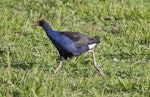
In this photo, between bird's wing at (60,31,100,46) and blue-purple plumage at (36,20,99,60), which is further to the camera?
bird's wing at (60,31,100,46)

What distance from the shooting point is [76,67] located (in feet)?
25.6

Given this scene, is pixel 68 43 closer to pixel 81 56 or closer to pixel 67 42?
pixel 67 42

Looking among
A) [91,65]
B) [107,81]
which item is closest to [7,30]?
[91,65]

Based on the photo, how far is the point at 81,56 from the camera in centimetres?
803

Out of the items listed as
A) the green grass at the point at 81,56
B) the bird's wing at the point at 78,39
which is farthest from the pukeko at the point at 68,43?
the green grass at the point at 81,56

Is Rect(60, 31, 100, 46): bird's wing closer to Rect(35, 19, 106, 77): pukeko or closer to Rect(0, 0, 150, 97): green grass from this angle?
Rect(35, 19, 106, 77): pukeko

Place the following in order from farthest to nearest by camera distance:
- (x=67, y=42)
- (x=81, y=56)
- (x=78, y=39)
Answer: (x=81, y=56)
(x=78, y=39)
(x=67, y=42)

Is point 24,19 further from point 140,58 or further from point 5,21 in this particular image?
A: point 140,58

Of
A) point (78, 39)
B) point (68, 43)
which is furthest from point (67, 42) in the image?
point (78, 39)

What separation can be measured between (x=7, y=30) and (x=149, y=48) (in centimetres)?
232

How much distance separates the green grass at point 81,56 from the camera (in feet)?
22.5

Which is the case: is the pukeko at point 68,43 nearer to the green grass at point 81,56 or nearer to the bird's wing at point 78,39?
the bird's wing at point 78,39

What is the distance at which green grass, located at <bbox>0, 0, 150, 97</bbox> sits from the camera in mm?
6859

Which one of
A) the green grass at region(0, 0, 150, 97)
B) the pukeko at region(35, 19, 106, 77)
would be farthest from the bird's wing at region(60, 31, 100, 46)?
the green grass at region(0, 0, 150, 97)
